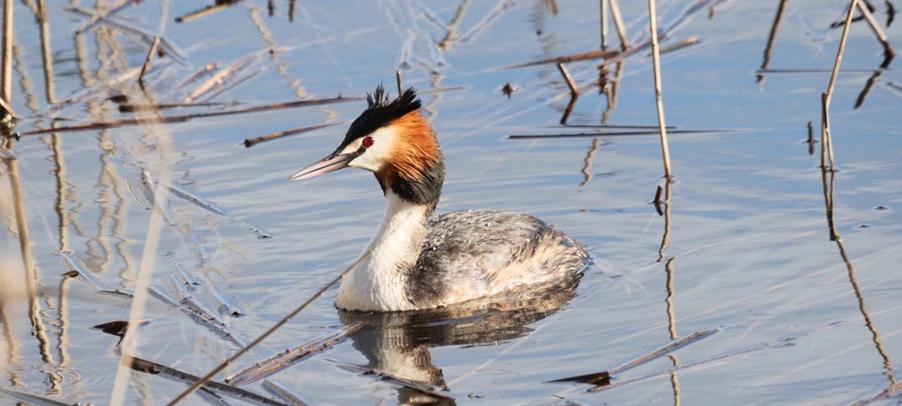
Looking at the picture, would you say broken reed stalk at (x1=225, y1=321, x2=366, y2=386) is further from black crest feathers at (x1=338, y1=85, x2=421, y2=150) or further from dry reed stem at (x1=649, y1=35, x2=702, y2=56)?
dry reed stem at (x1=649, y1=35, x2=702, y2=56)

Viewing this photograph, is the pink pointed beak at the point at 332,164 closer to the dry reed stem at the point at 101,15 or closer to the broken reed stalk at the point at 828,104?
the broken reed stalk at the point at 828,104

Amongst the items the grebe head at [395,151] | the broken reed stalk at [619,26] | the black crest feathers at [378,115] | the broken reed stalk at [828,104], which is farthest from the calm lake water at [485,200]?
the black crest feathers at [378,115]

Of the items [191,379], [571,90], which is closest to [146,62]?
[571,90]

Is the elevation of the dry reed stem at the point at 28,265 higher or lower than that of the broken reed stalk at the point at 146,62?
lower

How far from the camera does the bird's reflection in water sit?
6.94 meters

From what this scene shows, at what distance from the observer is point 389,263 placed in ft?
26.7

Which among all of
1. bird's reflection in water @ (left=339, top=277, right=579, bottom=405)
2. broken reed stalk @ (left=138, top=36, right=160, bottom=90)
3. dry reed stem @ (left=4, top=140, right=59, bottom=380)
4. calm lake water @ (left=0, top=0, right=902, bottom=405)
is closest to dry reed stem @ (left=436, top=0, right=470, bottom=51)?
calm lake water @ (left=0, top=0, right=902, bottom=405)

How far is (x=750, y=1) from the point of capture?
13.7 meters

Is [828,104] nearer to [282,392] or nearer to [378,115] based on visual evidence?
[378,115]

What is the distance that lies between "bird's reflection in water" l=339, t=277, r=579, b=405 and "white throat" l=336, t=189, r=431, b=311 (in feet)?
0.22

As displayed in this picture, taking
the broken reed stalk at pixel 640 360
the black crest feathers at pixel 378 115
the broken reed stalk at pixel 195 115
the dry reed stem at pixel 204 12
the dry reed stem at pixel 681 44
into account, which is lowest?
the broken reed stalk at pixel 640 360

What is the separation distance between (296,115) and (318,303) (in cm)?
335

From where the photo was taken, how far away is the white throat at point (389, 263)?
26.3ft

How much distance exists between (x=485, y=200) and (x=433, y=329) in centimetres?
221
